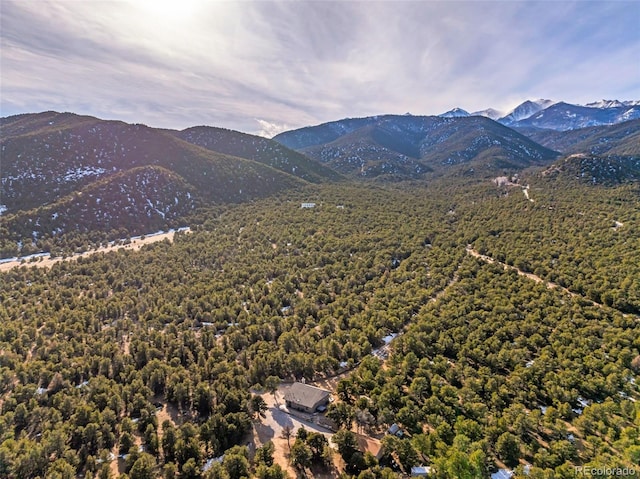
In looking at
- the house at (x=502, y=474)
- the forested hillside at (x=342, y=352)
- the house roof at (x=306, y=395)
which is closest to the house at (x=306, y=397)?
the house roof at (x=306, y=395)

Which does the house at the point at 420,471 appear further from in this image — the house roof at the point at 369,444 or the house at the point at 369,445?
the house roof at the point at 369,444

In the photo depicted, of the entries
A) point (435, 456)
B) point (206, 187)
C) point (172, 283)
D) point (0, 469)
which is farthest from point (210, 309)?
point (206, 187)

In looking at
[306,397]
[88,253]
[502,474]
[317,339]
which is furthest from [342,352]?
[88,253]

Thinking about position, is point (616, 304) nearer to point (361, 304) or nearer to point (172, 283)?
point (361, 304)

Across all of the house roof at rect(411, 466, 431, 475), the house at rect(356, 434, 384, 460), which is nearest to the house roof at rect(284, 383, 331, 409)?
the house at rect(356, 434, 384, 460)

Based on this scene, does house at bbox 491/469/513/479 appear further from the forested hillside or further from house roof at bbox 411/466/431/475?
house roof at bbox 411/466/431/475
